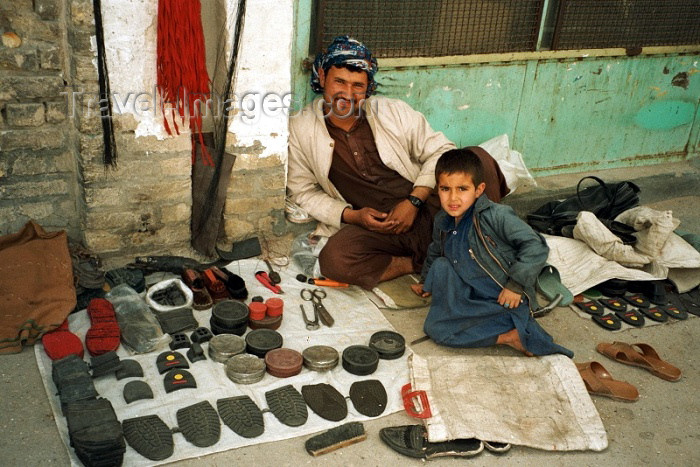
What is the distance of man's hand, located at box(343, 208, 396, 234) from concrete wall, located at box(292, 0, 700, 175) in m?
0.78

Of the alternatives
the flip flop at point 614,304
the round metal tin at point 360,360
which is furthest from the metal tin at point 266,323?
the flip flop at point 614,304

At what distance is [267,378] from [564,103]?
10.2 feet

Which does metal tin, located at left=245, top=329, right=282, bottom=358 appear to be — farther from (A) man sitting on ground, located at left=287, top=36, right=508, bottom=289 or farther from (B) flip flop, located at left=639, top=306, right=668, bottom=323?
(B) flip flop, located at left=639, top=306, right=668, bottom=323

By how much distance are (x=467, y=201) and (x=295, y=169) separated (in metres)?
1.17

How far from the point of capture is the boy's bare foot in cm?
337

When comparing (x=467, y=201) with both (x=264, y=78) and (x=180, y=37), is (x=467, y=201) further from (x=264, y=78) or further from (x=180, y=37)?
(x=180, y=37)

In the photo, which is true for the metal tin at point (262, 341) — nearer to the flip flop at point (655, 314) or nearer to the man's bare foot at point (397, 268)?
the man's bare foot at point (397, 268)

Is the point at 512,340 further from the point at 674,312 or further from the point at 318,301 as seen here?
the point at 674,312

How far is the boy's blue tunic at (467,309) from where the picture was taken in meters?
3.33

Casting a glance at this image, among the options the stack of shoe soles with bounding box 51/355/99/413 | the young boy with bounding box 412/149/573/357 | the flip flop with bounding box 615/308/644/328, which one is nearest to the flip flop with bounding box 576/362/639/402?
the young boy with bounding box 412/149/573/357

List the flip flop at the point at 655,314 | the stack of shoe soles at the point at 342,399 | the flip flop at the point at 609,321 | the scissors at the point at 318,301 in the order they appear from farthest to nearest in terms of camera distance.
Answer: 1. the flip flop at the point at 655,314
2. the flip flop at the point at 609,321
3. the scissors at the point at 318,301
4. the stack of shoe soles at the point at 342,399

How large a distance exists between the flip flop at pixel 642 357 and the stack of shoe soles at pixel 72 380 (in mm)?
2390

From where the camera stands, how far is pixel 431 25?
4.38 m

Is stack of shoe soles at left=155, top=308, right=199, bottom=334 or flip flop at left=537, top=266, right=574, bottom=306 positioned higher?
flip flop at left=537, top=266, right=574, bottom=306
